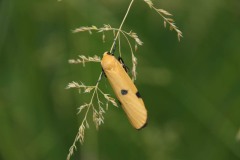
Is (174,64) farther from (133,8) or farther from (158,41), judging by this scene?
(133,8)

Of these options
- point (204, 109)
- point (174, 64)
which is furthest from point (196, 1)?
point (204, 109)

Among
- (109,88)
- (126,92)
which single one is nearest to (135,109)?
(126,92)

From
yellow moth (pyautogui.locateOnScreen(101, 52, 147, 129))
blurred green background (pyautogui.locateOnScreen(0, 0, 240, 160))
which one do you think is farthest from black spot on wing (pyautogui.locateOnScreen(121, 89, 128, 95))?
blurred green background (pyautogui.locateOnScreen(0, 0, 240, 160))

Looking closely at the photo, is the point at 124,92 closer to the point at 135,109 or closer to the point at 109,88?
the point at 135,109

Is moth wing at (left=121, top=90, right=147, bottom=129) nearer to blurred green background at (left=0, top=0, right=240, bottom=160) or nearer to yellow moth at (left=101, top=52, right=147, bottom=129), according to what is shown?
yellow moth at (left=101, top=52, right=147, bottom=129)

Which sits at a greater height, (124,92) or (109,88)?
(124,92)

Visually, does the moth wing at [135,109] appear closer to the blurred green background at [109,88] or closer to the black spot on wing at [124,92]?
the black spot on wing at [124,92]

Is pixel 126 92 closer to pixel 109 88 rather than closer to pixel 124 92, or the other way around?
pixel 124 92

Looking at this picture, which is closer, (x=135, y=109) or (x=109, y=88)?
(x=135, y=109)
